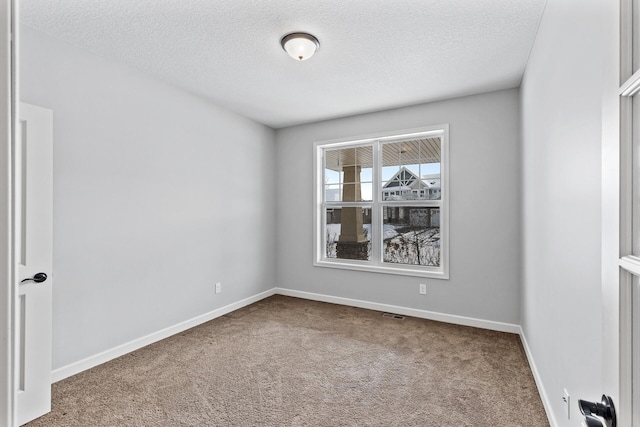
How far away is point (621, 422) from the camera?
0.61 meters

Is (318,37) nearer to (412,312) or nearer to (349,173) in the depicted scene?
(349,173)

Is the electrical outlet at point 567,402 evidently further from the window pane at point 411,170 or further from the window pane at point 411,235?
the window pane at point 411,170

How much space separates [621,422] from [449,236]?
324cm

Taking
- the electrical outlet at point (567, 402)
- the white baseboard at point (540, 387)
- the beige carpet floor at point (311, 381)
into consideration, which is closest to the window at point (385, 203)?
the beige carpet floor at point (311, 381)

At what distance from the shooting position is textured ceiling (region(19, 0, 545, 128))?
2092 mm

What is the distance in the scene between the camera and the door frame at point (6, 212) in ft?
1.74

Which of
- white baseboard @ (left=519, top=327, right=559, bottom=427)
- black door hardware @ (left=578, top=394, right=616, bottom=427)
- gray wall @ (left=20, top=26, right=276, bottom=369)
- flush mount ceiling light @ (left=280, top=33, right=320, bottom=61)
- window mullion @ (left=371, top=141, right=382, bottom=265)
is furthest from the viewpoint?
window mullion @ (left=371, top=141, right=382, bottom=265)

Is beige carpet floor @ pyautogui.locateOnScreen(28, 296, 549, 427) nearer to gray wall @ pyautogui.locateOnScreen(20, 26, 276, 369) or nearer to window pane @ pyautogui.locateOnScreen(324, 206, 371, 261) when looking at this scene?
gray wall @ pyautogui.locateOnScreen(20, 26, 276, 369)

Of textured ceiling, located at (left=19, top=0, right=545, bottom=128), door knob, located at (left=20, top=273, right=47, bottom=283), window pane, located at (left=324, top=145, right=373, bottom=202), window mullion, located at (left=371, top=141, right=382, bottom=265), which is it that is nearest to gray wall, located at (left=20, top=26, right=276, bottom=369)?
textured ceiling, located at (left=19, top=0, right=545, bottom=128)

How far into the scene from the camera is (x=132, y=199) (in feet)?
9.68

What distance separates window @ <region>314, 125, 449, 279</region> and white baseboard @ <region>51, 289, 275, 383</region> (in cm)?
140

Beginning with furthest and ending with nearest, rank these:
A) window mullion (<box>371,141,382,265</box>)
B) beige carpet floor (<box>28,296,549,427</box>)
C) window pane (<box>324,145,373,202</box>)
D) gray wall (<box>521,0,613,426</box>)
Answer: window pane (<box>324,145,373,202</box>)
window mullion (<box>371,141,382,265</box>)
beige carpet floor (<box>28,296,549,427</box>)
gray wall (<box>521,0,613,426</box>)

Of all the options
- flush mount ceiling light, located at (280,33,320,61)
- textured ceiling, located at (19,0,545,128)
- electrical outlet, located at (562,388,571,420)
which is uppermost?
textured ceiling, located at (19,0,545,128)

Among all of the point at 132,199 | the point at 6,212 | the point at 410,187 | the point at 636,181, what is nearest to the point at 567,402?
the point at 636,181
